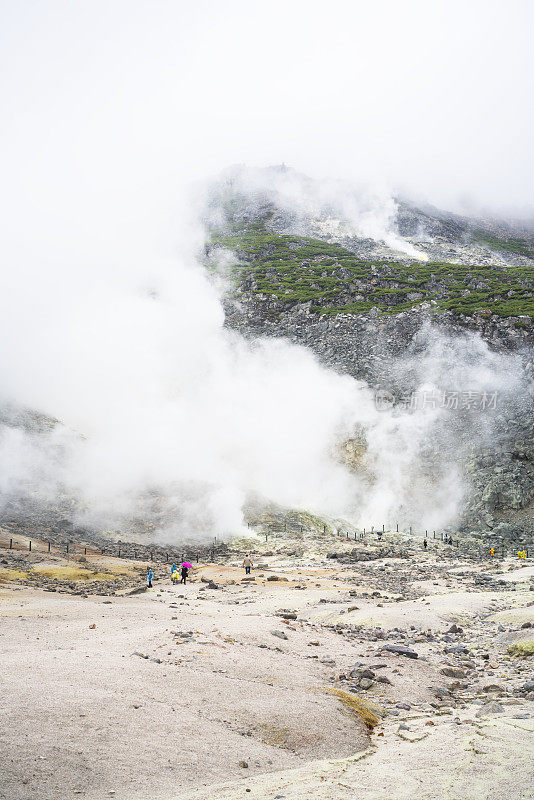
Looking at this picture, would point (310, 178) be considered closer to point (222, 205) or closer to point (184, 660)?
point (222, 205)

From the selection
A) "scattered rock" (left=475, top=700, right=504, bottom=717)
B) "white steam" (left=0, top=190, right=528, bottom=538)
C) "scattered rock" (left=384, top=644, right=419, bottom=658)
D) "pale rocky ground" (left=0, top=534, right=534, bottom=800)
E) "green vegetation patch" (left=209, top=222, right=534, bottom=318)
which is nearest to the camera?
"pale rocky ground" (left=0, top=534, right=534, bottom=800)

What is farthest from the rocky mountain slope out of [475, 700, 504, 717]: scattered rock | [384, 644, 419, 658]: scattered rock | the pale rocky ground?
[475, 700, 504, 717]: scattered rock

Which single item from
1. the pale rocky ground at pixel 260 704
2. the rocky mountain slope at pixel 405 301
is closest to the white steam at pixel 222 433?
the rocky mountain slope at pixel 405 301

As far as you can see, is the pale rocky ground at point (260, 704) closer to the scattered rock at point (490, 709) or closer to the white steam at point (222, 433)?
the scattered rock at point (490, 709)

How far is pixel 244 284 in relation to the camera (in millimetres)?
101188

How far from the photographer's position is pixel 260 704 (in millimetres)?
8516

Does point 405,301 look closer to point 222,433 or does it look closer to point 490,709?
point 222,433

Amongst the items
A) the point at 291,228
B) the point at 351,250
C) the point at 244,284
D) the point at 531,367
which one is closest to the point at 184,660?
the point at 531,367

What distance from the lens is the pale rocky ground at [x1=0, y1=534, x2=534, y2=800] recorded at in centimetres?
596

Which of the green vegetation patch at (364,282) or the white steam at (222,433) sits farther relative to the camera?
the green vegetation patch at (364,282)

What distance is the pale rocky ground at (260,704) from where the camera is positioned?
19.6 ft

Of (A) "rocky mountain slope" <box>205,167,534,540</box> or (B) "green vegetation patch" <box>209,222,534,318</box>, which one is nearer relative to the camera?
(A) "rocky mountain slope" <box>205,167,534,540</box>

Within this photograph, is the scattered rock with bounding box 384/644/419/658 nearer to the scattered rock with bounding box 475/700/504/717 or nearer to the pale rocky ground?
the pale rocky ground

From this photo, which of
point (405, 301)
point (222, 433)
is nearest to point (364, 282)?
point (405, 301)
